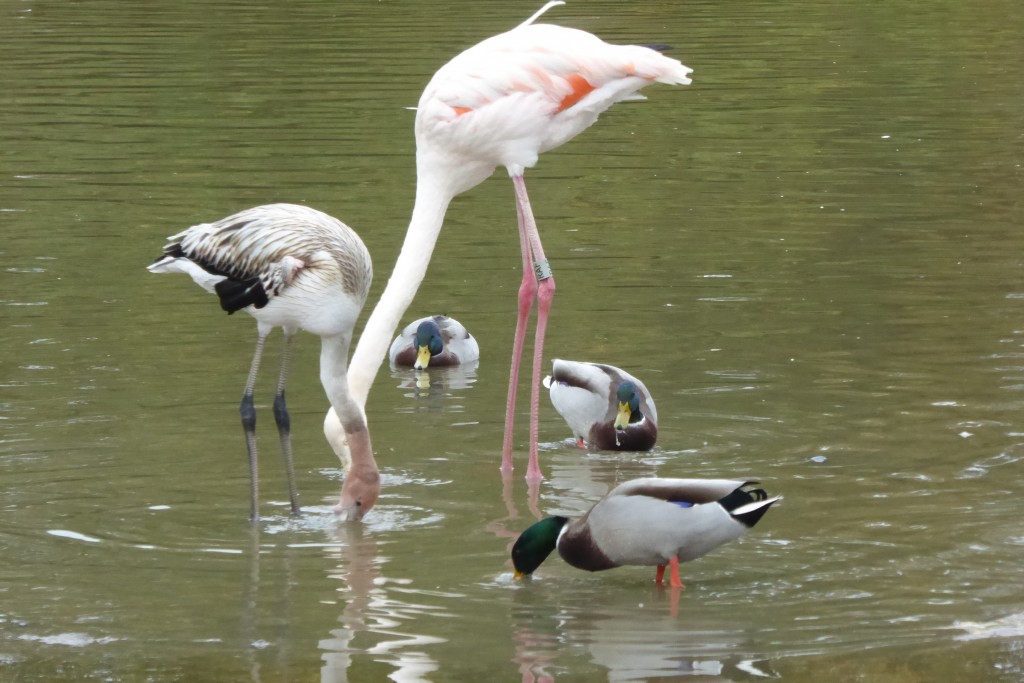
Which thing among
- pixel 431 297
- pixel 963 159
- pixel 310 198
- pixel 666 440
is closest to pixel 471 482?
pixel 666 440

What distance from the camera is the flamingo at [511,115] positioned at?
8742 mm

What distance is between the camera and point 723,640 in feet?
20.5

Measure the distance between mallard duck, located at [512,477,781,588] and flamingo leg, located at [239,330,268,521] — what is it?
1373mm

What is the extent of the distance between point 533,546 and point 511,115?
2.65 meters

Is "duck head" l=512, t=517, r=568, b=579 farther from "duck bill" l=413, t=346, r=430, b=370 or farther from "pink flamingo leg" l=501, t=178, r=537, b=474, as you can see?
"duck bill" l=413, t=346, r=430, b=370

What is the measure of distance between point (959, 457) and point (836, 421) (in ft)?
2.66

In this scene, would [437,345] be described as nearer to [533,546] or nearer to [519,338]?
[519,338]

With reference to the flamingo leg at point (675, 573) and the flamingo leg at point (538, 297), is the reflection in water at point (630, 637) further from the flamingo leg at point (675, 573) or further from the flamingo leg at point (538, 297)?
the flamingo leg at point (538, 297)

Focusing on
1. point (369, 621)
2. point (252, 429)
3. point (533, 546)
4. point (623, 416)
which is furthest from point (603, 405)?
point (369, 621)

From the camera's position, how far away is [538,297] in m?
9.19

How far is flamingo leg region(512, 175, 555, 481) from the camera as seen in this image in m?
8.66

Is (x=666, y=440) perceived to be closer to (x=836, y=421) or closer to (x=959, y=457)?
(x=836, y=421)

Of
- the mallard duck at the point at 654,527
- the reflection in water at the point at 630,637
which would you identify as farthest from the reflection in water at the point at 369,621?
the mallard duck at the point at 654,527

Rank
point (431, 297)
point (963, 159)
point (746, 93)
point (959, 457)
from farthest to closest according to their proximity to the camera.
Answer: point (746, 93) < point (963, 159) < point (431, 297) < point (959, 457)
